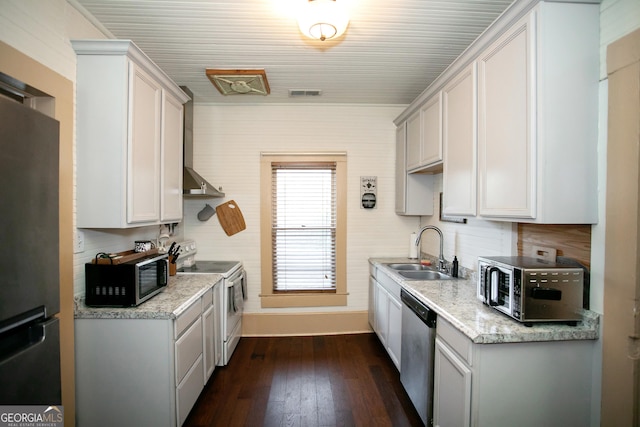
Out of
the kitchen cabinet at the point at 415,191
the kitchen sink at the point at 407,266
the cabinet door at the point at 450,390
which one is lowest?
the cabinet door at the point at 450,390

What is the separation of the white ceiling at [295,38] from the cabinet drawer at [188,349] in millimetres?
2146

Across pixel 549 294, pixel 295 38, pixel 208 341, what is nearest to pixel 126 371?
pixel 208 341

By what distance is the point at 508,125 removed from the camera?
1508 mm

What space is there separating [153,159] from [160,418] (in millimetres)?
1734

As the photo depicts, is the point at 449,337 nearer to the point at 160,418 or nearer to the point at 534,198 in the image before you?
the point at 534,198

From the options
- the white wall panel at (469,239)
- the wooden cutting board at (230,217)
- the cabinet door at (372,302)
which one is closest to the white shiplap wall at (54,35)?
the wooden cutting board at (230,217)

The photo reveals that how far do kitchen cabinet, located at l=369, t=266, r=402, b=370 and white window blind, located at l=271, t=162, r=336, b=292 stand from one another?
560mm

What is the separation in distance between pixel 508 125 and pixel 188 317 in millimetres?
2346

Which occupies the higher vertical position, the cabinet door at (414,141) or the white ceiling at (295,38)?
the white ceiling at (295,38)

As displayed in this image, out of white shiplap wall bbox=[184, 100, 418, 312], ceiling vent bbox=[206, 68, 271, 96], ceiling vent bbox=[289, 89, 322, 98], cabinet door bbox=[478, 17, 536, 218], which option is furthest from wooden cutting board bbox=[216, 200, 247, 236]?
cabinet door bbox=[478, 17, 536, 218]

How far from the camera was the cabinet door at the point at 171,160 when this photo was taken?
2184mm

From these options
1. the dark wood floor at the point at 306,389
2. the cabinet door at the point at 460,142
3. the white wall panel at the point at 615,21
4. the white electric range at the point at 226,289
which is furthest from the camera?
the white electric range at the point at 226,289

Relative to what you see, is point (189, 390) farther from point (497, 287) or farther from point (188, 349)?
point (497, 287)

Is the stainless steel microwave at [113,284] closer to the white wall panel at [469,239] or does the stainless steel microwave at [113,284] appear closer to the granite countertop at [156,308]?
the granite countertop at [156,308]
